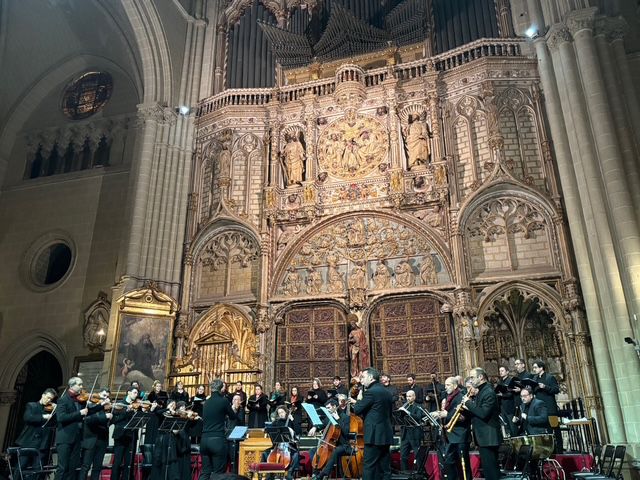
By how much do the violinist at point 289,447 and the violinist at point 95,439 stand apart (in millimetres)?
2582

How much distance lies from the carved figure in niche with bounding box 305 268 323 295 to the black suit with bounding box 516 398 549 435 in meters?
7.80

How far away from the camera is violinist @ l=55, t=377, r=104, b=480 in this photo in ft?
23.2

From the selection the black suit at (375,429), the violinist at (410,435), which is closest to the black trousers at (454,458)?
the black suit at (375,429)

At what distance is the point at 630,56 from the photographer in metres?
14.4

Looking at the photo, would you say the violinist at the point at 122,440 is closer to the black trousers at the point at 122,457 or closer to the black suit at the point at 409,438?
the black trousers at the point at 122,457

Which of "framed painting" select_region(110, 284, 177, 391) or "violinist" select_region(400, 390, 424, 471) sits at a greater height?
"framed painting" select_region(110, 284, 177, 391)

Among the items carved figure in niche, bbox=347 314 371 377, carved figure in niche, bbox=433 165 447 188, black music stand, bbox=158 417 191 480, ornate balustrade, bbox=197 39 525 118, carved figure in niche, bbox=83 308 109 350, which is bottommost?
black music stand, bbox=158 417 191 480

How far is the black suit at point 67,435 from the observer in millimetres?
7070

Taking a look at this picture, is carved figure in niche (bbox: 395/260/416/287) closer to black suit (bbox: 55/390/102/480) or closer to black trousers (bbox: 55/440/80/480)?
black suit (bbox: 55/390/102/480)

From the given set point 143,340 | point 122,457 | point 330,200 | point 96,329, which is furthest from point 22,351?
point 330,200

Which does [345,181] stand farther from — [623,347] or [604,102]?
[623,347]

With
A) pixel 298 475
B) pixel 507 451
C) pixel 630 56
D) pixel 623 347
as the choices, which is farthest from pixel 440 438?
pixel 630 56

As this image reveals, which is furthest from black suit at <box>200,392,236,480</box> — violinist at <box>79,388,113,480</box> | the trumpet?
the trumpet

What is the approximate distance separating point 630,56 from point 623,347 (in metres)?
8.47
